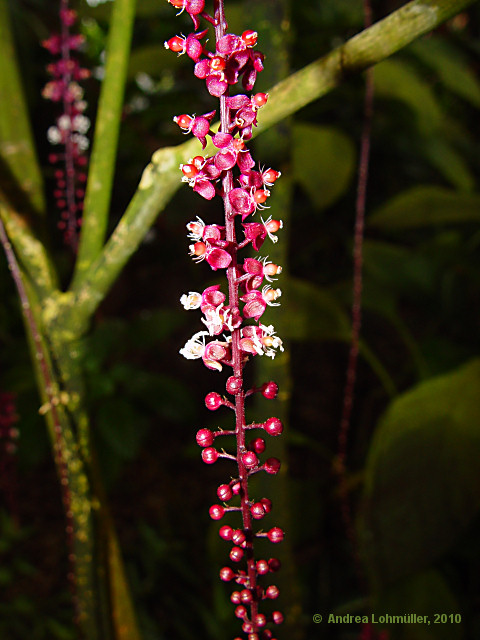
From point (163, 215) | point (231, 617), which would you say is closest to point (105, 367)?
point (163, 215)

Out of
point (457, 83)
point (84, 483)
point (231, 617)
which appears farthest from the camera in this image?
point (457, 83)

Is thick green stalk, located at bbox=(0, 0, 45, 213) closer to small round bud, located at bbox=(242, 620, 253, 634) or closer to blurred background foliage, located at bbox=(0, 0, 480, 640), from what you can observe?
blurred background foliage, located at bbox=(0, 0, 480, 640)

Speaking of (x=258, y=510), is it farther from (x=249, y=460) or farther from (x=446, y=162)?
(x=446, y=162)

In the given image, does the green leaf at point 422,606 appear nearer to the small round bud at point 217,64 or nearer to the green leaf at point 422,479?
the green leaf at point 422,479

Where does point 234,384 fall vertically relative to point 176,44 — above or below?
below

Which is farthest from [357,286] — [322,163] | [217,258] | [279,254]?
[322,163]

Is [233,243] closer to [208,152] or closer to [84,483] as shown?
[208,152]

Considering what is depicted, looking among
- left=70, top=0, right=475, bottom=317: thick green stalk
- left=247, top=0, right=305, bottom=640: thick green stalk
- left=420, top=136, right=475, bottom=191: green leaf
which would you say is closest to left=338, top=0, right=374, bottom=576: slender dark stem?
left=247, top=0, right=305, bottom=640: thick green stalk

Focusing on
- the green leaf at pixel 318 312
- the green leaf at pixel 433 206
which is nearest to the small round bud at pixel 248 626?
the green leaf at pixel 318 312

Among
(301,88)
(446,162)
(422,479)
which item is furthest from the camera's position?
(446,162)
